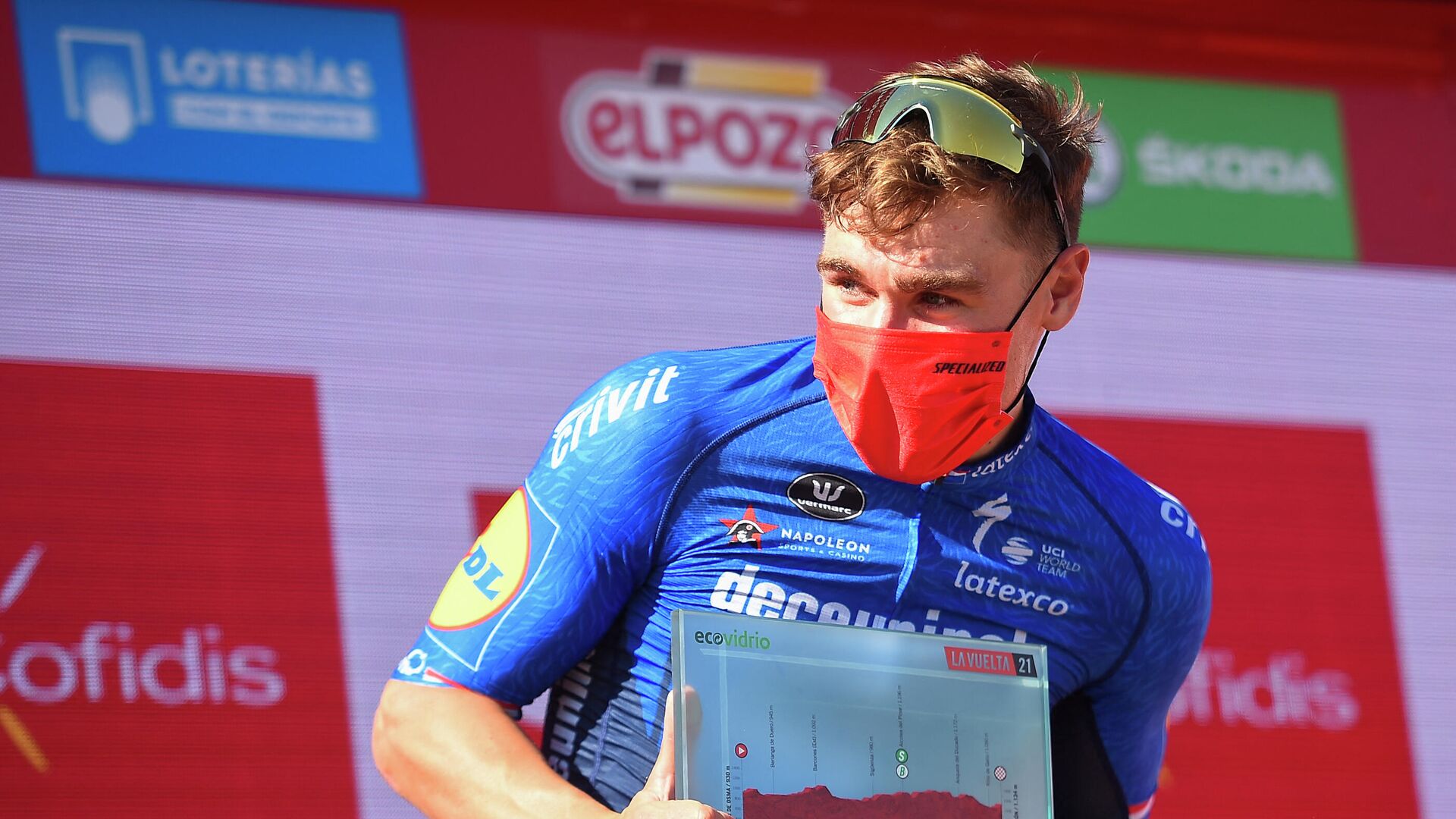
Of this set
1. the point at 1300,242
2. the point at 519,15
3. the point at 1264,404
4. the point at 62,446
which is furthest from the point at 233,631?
the point at 1300,242

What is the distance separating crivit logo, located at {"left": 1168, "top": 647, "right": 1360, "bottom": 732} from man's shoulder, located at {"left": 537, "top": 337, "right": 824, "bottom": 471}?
5.32 ft

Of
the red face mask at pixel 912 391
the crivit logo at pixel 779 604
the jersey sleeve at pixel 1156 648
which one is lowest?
the jersey sleeve at pixel 1156 648

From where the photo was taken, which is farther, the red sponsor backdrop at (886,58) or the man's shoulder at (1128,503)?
the red sponsor backdrop at (886,58)

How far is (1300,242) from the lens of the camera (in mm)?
3504

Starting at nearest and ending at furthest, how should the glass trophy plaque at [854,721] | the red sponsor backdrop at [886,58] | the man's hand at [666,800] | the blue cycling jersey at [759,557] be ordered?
the man's hand at [666,800]
the glass trophy plaque at [854,721]
the blue cycling jersey at [759,557]
the red sponsor backdrop at [886,58]

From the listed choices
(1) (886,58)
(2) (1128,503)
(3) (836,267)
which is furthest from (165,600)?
(1) (886,58)

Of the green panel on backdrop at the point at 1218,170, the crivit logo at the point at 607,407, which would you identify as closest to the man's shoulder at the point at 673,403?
the crivit logo at the point at 607,407

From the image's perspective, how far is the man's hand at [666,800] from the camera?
4.31ft

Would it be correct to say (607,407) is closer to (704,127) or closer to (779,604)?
(779,604)

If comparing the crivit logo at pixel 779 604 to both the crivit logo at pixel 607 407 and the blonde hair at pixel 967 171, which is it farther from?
the blonde hair at pixel 967 171

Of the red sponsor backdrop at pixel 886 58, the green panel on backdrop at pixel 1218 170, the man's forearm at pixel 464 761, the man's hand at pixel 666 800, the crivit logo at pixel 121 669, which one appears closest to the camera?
the man's hand at pixel 666 800

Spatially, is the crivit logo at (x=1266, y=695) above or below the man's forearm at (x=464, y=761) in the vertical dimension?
below

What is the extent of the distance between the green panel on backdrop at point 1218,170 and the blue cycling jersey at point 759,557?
1647mm

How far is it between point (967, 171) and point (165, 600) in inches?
63.5
